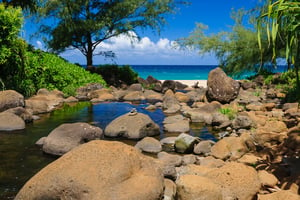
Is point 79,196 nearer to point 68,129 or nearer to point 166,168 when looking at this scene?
point 166,168

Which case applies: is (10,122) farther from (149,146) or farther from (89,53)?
(89,53)

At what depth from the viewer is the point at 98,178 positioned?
4.97 meters

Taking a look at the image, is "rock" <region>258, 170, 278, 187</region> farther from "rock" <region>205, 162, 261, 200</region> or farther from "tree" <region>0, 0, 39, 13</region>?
"tree" <region>0, 0, 39, 13</region>

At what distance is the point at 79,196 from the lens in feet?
15.9

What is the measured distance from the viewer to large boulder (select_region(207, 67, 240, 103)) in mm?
17469

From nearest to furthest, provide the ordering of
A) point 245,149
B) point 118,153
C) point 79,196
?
point 79,196 → point 118,153 → point 245,149

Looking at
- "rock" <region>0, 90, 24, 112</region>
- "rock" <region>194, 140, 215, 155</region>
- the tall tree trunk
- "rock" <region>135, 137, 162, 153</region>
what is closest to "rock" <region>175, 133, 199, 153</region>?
"rock" <region>194, 140, 215, 155</region>

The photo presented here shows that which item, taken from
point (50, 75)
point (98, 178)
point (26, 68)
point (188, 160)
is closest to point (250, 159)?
point (188, 160)

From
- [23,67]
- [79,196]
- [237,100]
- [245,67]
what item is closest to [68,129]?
[79,196]

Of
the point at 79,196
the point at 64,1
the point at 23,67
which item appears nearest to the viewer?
the point at 79,196

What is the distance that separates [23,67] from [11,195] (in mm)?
12322

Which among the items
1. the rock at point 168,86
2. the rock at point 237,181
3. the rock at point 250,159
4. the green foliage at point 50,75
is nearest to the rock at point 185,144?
the rock at point 250,159

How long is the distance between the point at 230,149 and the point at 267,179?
2596 mm

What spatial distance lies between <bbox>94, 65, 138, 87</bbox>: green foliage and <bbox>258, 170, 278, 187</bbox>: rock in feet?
72.6
